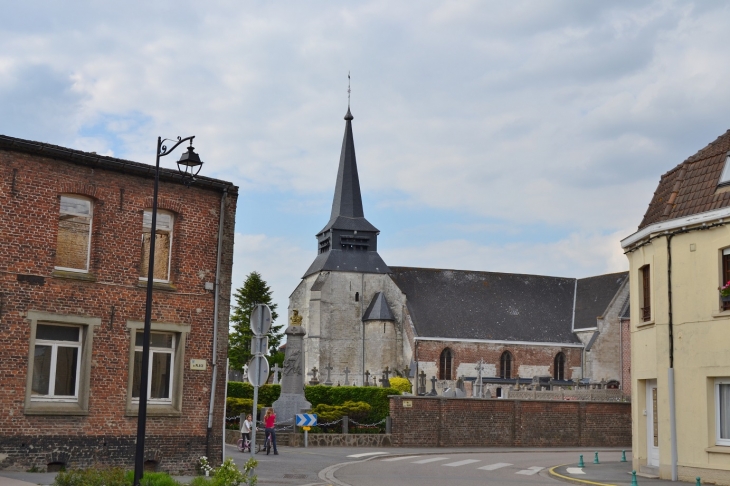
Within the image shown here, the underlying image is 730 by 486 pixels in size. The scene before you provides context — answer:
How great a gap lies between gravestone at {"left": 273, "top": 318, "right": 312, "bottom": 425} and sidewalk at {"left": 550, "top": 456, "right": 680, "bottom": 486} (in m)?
11.5

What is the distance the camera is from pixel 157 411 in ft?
58.6

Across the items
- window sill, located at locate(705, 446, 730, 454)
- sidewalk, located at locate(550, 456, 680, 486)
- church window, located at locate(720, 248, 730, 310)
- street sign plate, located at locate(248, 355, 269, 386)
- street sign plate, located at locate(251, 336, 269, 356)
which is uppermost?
church window, located at locate(720, 248, 730, 310)

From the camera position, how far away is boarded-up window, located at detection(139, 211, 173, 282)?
1812cm

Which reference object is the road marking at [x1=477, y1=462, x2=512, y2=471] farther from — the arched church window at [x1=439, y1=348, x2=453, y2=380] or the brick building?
the arched church window at [x1=439, y1=348, x2=453, y2=380]

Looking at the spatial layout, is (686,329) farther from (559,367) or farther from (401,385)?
(559,367)

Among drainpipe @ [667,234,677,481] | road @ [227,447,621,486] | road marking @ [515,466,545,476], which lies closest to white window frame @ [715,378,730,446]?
drainpipe @ [667,234,677,481]

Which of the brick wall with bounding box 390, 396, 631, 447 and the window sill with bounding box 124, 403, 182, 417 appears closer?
the window sill with bounding box 124, 403, 182, 417

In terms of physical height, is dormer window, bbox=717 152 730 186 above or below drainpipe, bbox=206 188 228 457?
above

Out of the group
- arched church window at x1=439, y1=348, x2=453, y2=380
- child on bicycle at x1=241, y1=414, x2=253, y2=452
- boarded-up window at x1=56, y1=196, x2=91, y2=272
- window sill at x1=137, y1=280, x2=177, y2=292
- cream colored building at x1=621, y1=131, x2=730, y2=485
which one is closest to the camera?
boarded-up window at x1=56, y1=196, x2=91, y2=272

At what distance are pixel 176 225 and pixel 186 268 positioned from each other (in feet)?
3.07

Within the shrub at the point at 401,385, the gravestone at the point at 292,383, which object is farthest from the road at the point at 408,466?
the shrub at the point at 401,385

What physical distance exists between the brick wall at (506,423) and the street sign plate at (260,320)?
19089 millimetres

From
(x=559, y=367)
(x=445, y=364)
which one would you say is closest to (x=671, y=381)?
(x=445, y=364)

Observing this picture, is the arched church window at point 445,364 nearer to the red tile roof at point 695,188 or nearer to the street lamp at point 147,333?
the red tile roof at point 695,188
